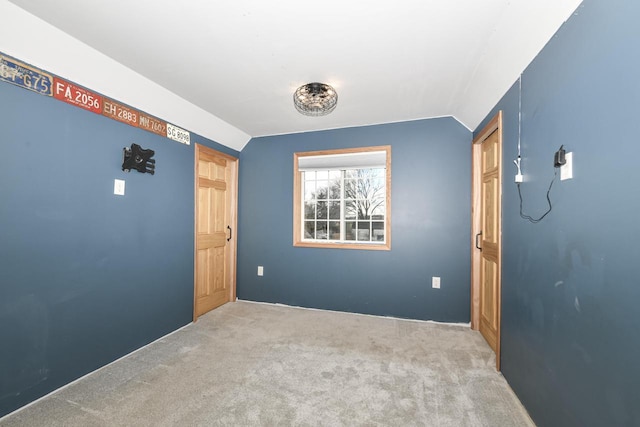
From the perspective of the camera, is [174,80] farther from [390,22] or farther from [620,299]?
[620,299]

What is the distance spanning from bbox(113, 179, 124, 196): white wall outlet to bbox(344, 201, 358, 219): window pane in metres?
2.48

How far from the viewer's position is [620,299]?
3.33 ft

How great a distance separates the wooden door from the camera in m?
3.38

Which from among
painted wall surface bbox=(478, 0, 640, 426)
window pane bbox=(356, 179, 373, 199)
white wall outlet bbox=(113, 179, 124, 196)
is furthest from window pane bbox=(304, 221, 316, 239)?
painted wall surface bbox=(478, 0, 640, 426)

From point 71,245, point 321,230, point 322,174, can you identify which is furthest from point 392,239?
point 71,245

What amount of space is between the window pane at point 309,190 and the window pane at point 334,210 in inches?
11.6

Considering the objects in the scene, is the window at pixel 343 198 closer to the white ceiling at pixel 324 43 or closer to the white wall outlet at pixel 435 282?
the white wall outlet at pixel 435 282

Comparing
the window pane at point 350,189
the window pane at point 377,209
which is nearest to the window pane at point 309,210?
the window pane at point 350,189

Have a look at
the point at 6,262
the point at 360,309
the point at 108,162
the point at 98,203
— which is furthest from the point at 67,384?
the point at 360,309

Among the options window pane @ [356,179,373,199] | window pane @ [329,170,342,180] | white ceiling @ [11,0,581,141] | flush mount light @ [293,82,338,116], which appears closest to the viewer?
white ceiling @ [11,0,581,141]

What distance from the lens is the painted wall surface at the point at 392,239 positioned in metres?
3.16

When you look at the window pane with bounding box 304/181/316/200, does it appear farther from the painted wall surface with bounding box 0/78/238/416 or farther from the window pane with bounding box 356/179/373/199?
the painted wall surface with bounding box 0/78/238/416

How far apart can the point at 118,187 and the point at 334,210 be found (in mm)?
2416

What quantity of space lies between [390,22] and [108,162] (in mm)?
2376
